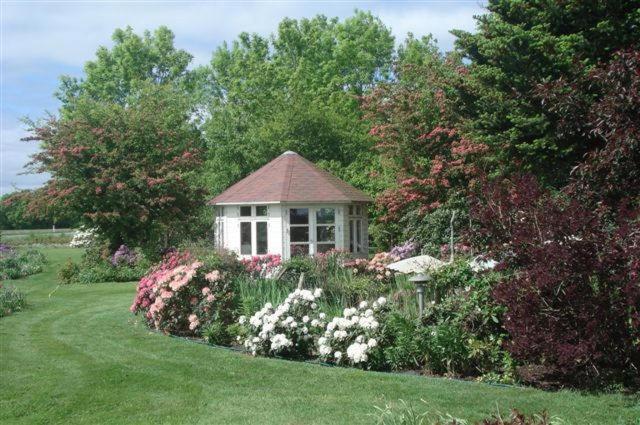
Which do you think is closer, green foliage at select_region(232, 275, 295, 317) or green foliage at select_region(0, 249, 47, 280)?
green foliage at select_region(232, 275, 295, 317)

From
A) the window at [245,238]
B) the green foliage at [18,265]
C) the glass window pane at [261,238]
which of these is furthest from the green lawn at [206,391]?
A: the green foliage at [18,265]

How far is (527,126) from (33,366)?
10175 millimetres

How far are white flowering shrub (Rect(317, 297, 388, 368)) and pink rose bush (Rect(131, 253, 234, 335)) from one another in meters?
2.36

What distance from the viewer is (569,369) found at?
23.0ft

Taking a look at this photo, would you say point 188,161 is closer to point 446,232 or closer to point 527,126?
point 446,232

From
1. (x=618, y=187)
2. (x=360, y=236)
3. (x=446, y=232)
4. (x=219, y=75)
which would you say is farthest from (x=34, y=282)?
(x=219, y=75)

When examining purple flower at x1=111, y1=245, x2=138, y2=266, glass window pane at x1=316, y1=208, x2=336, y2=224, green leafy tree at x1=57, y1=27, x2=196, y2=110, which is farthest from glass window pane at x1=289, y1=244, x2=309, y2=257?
green leafy tree at x1=57, y1=27, x2=196, y2=110

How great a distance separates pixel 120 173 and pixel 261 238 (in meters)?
5.36

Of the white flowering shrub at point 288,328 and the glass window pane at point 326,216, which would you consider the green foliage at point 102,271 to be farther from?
the white flowering shrub at point 288,328

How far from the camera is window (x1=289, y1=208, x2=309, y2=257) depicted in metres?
22.3

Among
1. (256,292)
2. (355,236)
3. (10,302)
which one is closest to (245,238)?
(355,236)

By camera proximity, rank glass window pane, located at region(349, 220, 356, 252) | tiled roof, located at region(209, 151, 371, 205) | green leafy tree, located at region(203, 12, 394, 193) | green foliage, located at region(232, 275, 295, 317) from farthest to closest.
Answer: green leafy tree, located at region(203, 12, 394, 193)
glass window pane, located at region(349, 220, 356, 252)
tiled roof, located at region(209, 151, 371, 205)
green foliage, located at region(232, 275, 295, 317)

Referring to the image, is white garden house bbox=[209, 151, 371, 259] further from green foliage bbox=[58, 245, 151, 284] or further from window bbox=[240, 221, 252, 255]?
green foliage bbox=[58, 245, 151, 284]

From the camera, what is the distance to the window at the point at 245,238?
23047mm
